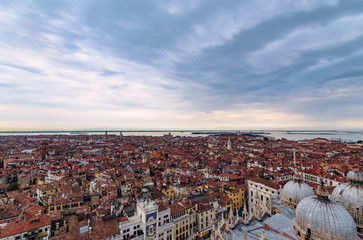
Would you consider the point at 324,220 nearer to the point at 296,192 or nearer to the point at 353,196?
the point at 353,196

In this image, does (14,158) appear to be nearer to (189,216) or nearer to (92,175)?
(92,175)

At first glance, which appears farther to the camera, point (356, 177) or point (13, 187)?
point (13, 187)

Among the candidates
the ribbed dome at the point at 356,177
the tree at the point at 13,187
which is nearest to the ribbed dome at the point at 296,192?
the ribbed dome at the point at 356,177

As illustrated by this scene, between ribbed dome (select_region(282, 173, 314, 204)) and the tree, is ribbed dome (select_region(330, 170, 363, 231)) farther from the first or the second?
the tree

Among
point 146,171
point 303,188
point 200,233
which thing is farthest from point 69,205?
point 303,188

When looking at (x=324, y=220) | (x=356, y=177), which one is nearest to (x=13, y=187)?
(x=324, y=220)
